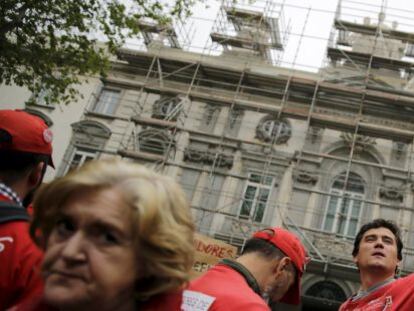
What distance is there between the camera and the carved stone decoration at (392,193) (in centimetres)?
1465

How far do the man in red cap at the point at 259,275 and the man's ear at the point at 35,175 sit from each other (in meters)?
0.80

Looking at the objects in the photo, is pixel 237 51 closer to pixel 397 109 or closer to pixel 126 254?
pixel 397 109

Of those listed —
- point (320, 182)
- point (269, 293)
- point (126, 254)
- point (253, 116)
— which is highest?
point (253, 116)

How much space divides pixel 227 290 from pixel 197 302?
0.14 metres

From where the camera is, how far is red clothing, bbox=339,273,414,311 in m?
2.49

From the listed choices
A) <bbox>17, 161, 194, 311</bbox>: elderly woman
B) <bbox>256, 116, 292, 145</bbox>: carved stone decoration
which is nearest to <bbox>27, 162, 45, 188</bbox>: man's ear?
<bbox>17, 161, 194, 311</bbox>: elderly woman

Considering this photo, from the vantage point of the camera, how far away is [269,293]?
278 centimetres

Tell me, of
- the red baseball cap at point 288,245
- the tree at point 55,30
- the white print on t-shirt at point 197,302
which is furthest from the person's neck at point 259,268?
the tree at point 55,30

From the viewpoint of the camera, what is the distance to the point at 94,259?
1413mm

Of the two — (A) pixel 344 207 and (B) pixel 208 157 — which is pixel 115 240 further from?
(A) pixel 344 207

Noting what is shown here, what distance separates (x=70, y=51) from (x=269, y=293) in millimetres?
8620

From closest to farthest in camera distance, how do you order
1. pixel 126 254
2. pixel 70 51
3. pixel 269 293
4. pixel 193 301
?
pixel 126 254, pixel 193 301, pixel 269 293, pixel 70 51

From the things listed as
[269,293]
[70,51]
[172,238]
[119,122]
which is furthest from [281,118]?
[172,238]

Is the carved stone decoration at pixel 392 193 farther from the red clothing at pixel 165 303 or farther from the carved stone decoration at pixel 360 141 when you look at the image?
the red clothing at pixel 165 303
